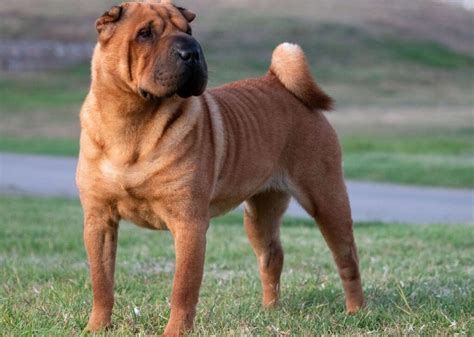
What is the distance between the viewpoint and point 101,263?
19.5 feet

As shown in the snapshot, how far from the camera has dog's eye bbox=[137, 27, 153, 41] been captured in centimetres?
550

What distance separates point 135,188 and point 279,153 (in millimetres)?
1324

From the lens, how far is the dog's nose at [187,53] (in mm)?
5363

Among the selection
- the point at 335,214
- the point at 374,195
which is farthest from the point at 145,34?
the point at 374,195

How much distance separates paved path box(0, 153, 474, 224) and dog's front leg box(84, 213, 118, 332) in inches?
322

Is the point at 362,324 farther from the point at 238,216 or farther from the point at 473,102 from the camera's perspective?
the point at 473,102

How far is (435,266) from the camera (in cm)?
872

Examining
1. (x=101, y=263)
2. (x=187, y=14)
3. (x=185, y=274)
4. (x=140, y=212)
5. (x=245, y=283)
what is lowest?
(x=245, y=283)

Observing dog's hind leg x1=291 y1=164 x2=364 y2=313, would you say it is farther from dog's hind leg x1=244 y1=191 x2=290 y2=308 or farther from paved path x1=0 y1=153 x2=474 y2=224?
paved path x1=0 y1=153 x2=474 y2=224

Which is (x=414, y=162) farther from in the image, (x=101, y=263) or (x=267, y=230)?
(x=101, y=263)

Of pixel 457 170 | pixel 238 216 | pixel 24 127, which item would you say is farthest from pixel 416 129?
pixel 238 216

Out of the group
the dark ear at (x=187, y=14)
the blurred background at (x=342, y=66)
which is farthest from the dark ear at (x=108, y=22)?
the blurred background at (x=342, y=66)

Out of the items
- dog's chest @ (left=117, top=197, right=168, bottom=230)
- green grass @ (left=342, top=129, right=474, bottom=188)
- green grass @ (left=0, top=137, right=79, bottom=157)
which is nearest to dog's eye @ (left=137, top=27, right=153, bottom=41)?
dog's chest @ (left=117, top=197, right=168, bottom=230)

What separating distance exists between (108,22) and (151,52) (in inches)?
13.3
